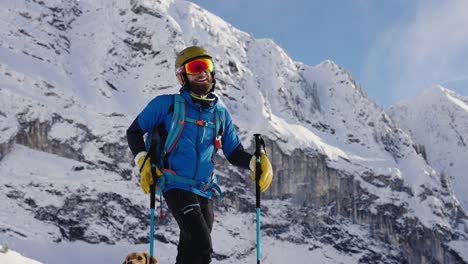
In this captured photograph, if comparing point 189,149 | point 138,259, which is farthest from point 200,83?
point 138,259

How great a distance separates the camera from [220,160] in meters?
136

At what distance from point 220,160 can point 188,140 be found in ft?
426

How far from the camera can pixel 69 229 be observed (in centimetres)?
11369

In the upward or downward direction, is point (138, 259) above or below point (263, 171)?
below

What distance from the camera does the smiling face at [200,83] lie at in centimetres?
604

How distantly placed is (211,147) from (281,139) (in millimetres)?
140360

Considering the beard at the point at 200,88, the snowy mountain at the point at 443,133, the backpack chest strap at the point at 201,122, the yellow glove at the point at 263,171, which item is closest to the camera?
the backpack chest strap at the point at 201,122

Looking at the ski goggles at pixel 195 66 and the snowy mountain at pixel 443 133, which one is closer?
the ski goggles at pixel 195 66

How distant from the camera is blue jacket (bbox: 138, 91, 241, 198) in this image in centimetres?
577

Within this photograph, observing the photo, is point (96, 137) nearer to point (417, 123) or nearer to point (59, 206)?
point (59, 206)

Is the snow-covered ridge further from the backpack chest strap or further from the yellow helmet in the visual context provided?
the yellow helmet

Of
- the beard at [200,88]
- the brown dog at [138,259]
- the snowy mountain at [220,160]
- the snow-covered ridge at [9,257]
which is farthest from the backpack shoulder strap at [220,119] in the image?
the snowy mountain at [220,160]

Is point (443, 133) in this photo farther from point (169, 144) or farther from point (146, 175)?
point (146, 175)

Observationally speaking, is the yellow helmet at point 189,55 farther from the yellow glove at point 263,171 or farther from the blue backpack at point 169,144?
the yellow glove at point 263,171
